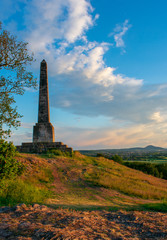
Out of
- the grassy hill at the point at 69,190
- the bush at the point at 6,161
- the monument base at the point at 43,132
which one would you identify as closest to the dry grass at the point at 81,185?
the grassy hill at the point at 69,190

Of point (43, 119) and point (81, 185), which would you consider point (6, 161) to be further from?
point (43, 119)

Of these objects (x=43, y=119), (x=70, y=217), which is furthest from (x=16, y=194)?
(x=43, y=119)

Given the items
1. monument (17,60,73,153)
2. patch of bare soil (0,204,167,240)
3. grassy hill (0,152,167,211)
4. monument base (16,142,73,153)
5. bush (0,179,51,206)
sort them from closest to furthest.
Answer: patch of bare soil (0,204,167,240) → bush (0,179,51,206) → grassy hill (0,152,167,211) → monument base (16,142,73,153) → monument (17,60,73,153)

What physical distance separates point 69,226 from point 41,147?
1317 cm

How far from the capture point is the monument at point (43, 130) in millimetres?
16344

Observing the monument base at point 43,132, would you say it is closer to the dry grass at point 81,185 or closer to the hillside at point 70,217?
the dry grass at point 81,185

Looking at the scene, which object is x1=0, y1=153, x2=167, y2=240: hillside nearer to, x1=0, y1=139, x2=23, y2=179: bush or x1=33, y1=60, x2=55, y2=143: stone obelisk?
x1=0, y1=139, x2=23, y2=179: bush

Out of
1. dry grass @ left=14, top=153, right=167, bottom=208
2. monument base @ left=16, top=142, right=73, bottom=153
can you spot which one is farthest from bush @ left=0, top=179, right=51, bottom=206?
monument base @ left=16, top=142, right=73, bottom=153

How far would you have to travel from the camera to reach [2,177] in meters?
6.45

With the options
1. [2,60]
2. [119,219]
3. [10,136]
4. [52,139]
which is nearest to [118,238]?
[119,219]

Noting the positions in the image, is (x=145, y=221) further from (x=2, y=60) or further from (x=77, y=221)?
(x=2, y=60)

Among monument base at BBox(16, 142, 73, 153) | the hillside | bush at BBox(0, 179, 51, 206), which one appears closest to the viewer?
the hillside

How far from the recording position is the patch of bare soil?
10.7 feet

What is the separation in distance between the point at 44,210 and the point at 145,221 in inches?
104
